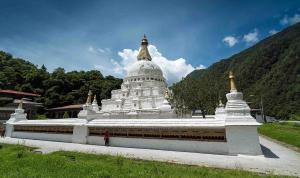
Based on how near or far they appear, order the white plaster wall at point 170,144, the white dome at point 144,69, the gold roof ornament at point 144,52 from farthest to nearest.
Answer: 1. the gold roof ornament at point 144,52
2. the white dome at point 144,69
3. the white plaster wall at point 170,144

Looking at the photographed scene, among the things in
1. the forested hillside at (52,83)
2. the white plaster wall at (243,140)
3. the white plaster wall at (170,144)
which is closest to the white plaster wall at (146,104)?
the white plaster wall at (170,144)

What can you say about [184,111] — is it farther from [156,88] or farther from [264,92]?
[264,92]

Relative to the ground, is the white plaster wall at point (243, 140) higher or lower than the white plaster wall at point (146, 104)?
lower

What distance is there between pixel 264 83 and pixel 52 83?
7639 cm

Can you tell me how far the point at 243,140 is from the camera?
481 inches

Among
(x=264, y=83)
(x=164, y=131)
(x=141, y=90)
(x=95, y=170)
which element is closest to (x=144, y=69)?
(x=141, y=90)

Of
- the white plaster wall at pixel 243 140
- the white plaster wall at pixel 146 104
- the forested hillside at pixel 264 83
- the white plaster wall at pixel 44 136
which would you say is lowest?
the white plaster wall at pixel 44 136

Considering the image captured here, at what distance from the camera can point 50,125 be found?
21.3 meters

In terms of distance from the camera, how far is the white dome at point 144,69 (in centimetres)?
5012

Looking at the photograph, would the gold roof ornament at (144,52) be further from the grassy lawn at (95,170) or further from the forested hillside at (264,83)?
the grassy lawn at (95,170)

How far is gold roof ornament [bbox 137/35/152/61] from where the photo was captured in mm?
54994

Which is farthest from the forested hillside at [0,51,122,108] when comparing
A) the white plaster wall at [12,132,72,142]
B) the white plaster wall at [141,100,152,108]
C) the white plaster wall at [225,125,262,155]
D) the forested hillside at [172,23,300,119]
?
the white plaster wall at [225,125,262,155]

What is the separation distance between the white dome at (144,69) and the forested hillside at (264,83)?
867 centimetres

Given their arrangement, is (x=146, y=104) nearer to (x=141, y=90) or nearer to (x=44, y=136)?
(x=141, y=90)
